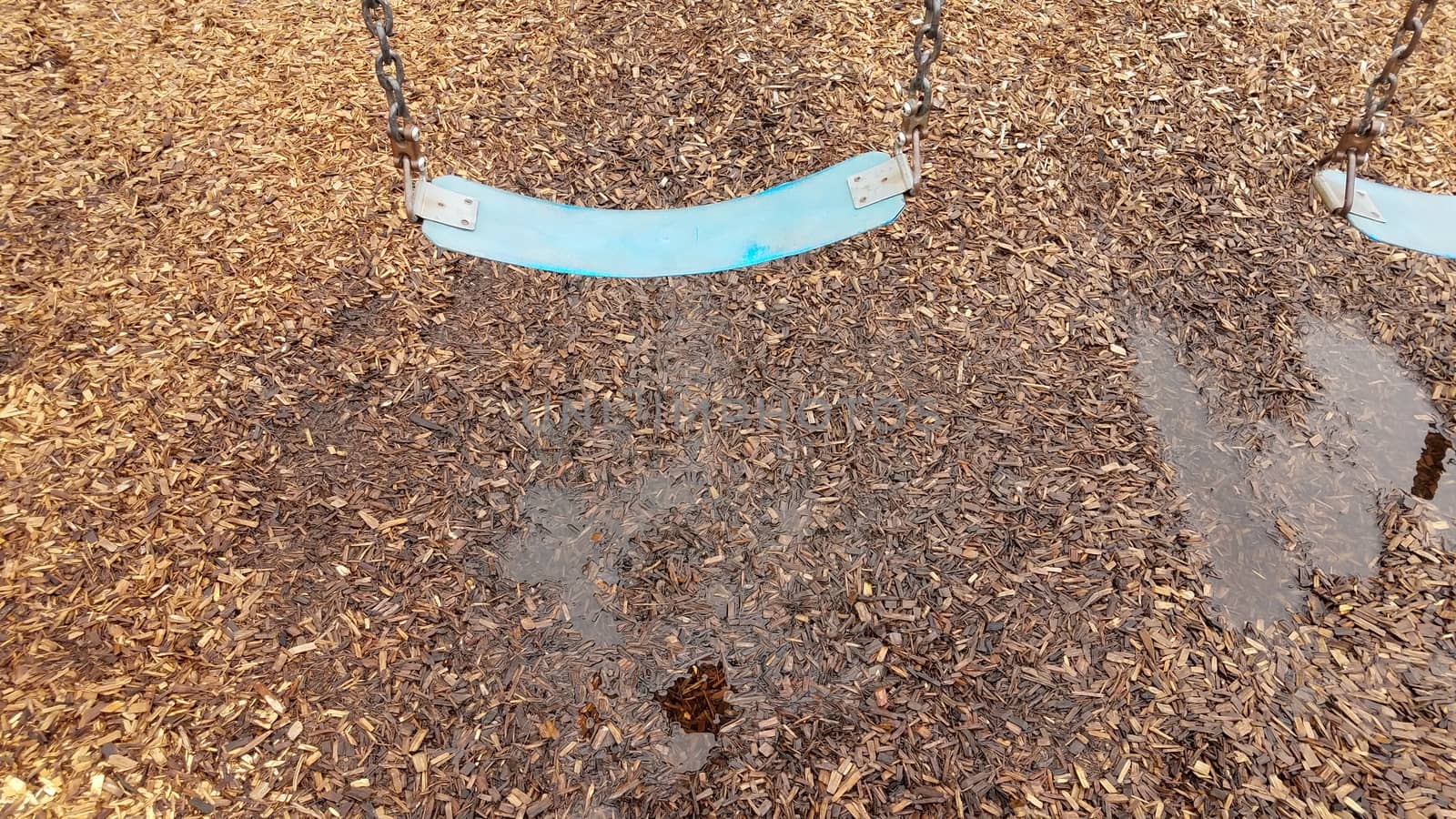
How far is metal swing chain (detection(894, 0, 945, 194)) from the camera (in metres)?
2.21

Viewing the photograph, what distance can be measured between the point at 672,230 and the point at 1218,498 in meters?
2.04

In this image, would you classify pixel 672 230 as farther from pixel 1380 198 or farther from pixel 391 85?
pixel 1380 198

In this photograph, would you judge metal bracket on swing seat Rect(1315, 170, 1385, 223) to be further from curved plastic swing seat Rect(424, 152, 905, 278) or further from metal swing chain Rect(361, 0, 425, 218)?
metal swing chain Rect(361, 0, 425, 218)

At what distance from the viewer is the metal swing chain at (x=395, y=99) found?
2.25 m

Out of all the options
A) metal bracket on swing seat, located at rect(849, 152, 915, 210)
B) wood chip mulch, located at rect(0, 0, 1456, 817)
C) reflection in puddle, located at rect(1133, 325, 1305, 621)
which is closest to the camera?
wood chip mulch, located at rect(0, 0, 1456, 817)

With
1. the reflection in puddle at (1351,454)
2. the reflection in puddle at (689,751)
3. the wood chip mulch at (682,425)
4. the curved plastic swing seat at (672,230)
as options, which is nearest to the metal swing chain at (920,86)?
the curved plastic swing seat at (672,230)

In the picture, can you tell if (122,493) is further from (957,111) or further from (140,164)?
(957,111)

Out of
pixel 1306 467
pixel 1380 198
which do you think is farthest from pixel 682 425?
pixel 1380 198

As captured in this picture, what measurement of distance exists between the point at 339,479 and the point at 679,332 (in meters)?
1.29

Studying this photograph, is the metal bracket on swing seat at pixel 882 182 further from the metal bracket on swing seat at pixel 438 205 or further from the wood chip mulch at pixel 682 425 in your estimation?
the metal bracket on swing seat at pixel 438 205

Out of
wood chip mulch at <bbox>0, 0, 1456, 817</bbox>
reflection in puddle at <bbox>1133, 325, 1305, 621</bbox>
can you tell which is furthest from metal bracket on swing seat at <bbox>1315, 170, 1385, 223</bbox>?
reflection in puddle at <bbox>1133, 325, 1305, 621</bbox>

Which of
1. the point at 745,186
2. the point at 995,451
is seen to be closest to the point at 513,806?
the point at 995,451

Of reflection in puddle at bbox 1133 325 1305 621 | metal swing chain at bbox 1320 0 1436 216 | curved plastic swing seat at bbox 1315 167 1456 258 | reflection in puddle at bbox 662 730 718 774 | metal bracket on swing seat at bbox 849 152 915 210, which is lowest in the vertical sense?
reflection in puddle at bbox 662 730 718 774

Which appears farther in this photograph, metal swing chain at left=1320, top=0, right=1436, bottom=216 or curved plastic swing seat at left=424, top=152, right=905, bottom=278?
curved plastic swing seat at left=424, top=152, right=905, bottom=278
